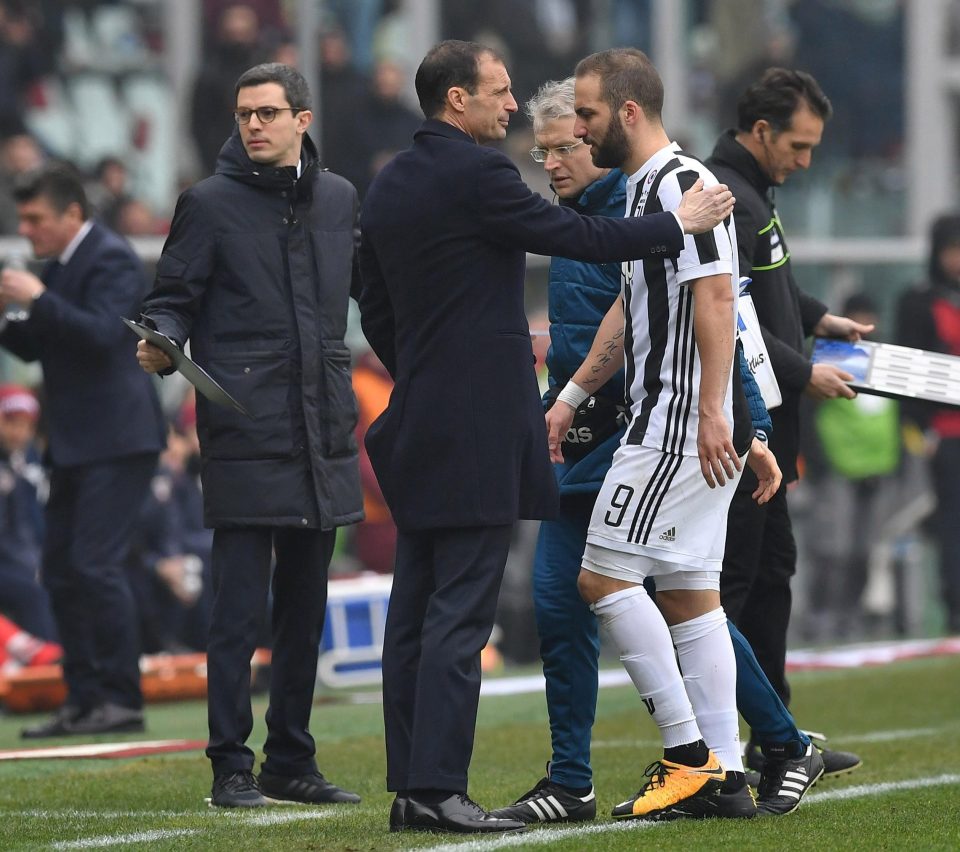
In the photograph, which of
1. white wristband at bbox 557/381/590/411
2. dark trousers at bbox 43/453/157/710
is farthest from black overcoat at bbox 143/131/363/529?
dark trousers at bbox 43/453/157/710

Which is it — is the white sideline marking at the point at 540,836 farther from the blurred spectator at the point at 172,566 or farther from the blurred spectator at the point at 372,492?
the blurred spectator at the point at 372,492

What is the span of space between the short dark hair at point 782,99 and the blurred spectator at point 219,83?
663 cm

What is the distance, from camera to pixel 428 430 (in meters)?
5.49

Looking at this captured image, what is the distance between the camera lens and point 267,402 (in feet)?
21.0

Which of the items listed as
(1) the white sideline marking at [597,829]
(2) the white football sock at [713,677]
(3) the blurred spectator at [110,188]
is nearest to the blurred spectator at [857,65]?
(3) the blurred spectator at [110,188]

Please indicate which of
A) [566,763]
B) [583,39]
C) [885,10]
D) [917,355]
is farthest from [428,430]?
[885,10]

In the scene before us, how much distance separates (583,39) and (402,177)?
37.2 ft

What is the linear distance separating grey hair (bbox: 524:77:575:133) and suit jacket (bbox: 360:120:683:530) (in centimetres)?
53

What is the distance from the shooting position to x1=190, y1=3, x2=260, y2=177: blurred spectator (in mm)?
13258

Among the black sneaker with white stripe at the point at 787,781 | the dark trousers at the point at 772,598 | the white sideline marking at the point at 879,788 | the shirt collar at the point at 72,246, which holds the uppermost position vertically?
the shirt collar at the point at 72,246

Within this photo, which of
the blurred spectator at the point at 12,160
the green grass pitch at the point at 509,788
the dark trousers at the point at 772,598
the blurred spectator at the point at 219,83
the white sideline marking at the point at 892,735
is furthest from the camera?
the blurred spectator at the point at 219,83

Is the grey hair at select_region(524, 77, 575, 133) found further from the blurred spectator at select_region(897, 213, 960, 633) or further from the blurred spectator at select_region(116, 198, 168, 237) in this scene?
the blurred spectator at select_region(897, 213, 960, 633)

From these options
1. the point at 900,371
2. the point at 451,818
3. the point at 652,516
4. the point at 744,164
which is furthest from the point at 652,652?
the point at 744,164

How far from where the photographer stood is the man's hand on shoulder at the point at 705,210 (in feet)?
18.0
